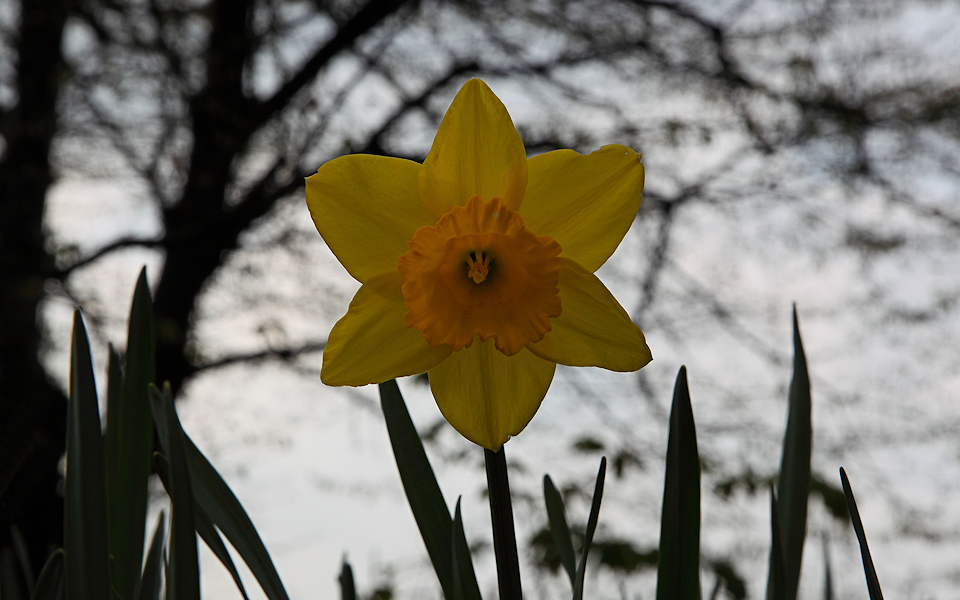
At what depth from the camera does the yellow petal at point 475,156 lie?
1.43ft

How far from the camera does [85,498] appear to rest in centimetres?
46

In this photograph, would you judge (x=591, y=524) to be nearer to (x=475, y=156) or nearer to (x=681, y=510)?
(x=681, y=510)

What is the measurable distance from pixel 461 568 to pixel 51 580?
35 centimetres

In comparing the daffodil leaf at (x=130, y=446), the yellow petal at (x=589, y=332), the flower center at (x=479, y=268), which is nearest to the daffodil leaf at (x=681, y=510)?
the yellow petal at (x=589, y=332)

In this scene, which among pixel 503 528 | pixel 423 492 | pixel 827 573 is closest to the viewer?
pixel 503 528

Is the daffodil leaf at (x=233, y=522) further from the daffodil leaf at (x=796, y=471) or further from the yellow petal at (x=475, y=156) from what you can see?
the daffodil leaf at (x=796, y=471)

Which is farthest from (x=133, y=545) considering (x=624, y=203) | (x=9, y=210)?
(x=9, y=210)

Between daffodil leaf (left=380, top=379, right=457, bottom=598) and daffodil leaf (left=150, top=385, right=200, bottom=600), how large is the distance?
0.50 feet

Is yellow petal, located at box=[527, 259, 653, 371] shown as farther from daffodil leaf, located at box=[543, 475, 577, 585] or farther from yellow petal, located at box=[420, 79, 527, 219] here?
daffodil leaf, located at box=[543, 475, 577, 585]

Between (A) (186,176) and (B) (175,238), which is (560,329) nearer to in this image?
(B) (175,238)

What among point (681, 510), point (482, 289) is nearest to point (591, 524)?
point (681, 510)

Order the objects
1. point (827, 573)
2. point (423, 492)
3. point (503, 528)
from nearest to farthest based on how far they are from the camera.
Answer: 1. point (503, 528)
2. point (423, 492)
3. point (827, 573)

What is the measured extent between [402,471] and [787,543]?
348mm

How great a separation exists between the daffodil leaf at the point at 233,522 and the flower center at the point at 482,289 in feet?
0.81
